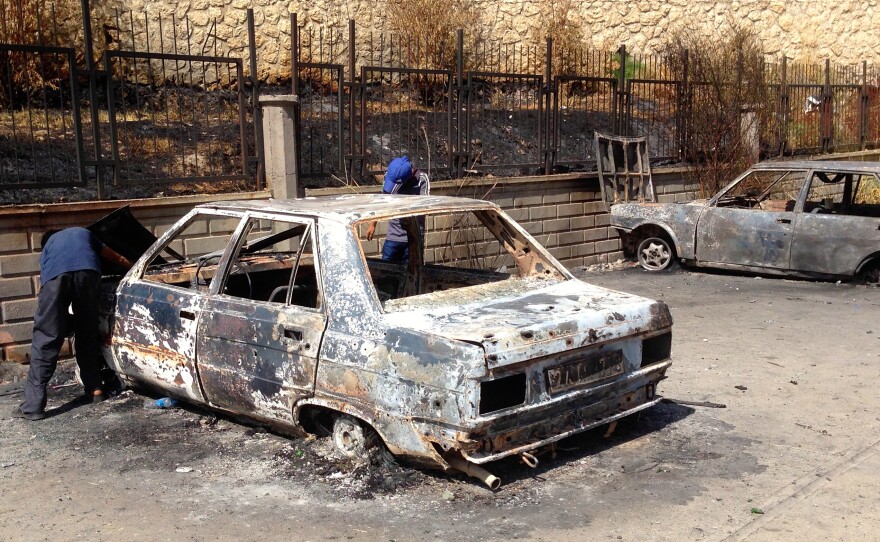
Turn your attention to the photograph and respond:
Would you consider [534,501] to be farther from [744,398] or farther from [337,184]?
[337,184]

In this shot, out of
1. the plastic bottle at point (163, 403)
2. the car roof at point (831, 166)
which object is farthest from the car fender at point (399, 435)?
the car roof at point (831, 166)

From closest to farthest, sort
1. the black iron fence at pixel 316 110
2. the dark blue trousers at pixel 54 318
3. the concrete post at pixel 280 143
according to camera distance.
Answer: the dark blue trousers at pixel 54 318
the black iron fence at pixel 316 110
the concrete post at pixel 280 143

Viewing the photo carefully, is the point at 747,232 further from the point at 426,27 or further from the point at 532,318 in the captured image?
the point at 532,318

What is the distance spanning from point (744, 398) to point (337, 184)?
5.19 m

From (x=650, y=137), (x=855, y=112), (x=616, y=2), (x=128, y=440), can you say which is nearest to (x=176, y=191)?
(x=128, y=440)

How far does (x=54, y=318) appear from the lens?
19.8 feet

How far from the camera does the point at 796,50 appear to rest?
21.3 m

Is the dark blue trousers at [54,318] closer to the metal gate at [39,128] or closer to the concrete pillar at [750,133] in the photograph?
the metal gate at [39,128]

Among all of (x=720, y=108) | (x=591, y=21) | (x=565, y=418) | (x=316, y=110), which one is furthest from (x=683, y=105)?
(x=565, y=418)

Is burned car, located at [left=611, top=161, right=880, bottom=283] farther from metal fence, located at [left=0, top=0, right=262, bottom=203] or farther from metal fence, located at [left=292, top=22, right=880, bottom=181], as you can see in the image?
metal fence, located at [left=0, top=0, right=262, bottom=203]

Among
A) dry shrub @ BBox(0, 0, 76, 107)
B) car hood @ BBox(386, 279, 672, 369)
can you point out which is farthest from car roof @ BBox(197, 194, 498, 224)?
dry shrub @ BBox(0, 0, 76, 107)

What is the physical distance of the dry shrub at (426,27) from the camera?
1412cm

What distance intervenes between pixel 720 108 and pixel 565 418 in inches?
442

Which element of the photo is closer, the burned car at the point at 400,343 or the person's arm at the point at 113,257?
the burned car at the point at 400,343
